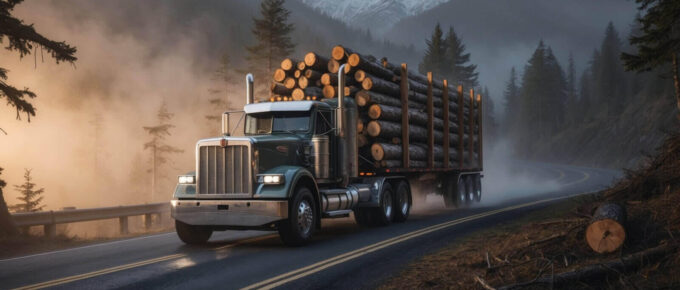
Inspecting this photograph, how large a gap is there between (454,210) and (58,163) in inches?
2707

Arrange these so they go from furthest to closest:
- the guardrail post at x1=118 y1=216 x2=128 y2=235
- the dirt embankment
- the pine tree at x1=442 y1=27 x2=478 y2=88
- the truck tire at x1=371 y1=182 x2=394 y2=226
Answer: the pine tree at x1=442 y1=27 x2=478 y2=88, the guardrail post at x1=118 y1=216 x2=128 y2=235, the truck tire at x1=371 y1=182 x2=394 y2=226, the dirt embankment

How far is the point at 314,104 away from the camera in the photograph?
12.5 meters

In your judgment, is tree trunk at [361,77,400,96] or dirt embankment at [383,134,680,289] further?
tree trunk at [361,77,400,96]

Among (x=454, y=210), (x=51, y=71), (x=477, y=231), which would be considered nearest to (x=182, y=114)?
(x=51, y=71)

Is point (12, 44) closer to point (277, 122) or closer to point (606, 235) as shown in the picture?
point (277, 122)


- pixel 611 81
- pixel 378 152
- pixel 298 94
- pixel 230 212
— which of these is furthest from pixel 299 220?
pixel 611 81

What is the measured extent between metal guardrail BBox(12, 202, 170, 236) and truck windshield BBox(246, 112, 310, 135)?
17.6ft

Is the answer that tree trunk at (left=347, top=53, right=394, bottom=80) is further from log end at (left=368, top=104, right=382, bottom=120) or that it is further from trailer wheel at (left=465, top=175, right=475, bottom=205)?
trailer wheel at (left=465, top=175, right=475, bottom=205)

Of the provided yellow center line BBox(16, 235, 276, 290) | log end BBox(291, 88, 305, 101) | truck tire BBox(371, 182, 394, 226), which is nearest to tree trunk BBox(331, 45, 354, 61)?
log end BBox(291, 88, 305, 101)

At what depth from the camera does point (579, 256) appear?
733 cm

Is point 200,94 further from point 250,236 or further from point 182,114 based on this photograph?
point 250,236

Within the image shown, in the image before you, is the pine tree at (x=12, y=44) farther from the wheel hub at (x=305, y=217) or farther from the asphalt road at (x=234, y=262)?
the wheel hub at (x=305, y=217)

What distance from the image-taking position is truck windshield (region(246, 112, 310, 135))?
40.7 ft

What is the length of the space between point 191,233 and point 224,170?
166 centimetres
